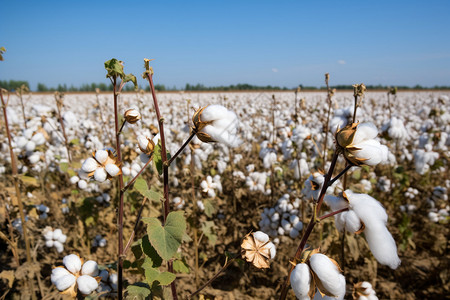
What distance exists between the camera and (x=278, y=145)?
4062 mm

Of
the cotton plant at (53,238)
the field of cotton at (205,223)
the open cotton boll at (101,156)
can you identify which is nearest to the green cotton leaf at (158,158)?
the field of cotton at (205,223)

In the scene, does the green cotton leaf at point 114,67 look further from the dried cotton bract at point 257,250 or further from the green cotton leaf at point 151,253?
the dried cotton bract at point 257,250

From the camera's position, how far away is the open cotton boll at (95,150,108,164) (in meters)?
1.19

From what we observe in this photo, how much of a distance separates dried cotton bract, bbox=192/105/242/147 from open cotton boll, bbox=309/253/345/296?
1.70ft

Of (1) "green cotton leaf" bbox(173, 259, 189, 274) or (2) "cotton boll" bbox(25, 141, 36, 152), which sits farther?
(2) "cotton boll" bbox(25, 141, 36, 152)

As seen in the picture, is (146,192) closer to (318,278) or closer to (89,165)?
(89,165)

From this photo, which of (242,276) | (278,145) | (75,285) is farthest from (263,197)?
(75,285)

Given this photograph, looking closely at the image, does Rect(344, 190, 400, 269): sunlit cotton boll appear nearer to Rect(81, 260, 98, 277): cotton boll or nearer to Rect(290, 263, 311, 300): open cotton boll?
Rect(290, 263, 311, 300): open cotton boll

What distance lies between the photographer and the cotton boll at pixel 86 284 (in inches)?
49.3

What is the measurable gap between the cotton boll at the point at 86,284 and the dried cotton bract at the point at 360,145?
1.28 meters

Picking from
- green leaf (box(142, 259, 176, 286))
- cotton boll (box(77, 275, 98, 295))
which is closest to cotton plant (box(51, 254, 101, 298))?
cotton boll (box(77, 275, 98, 295))

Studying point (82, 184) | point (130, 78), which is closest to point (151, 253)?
point (130, 78)

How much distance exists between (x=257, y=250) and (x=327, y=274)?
15.2 inches

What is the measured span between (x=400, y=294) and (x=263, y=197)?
2.45m
